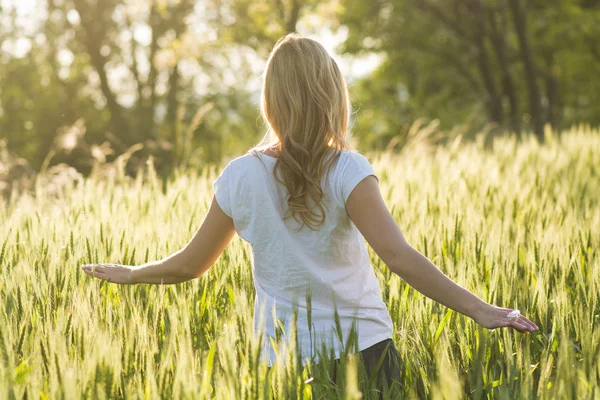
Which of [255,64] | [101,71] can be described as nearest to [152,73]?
[255,64]

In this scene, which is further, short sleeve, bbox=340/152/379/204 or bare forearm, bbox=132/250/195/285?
bare forearm, bbox=132/250/195/285

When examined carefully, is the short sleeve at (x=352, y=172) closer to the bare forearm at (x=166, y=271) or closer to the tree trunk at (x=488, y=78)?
the bare forearm at (x=166, y=271)

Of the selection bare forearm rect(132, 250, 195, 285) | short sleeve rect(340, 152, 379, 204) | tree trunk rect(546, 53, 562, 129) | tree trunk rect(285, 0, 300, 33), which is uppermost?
tree trunk rect(285, 0, 300, 33)

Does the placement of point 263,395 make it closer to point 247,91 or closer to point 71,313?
point 71,313

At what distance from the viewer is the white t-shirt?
1.84m

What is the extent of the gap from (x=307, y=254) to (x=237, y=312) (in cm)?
30

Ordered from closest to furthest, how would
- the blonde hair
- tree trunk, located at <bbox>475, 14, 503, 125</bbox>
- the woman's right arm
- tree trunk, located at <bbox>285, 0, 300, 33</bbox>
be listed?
the woman's right arm < the blonde hair < tree trunk, located at <bbox>475, 14, 503, 125</bbox> < tree trunk, located at <bbox>285, 0, 300, 33</bbox>

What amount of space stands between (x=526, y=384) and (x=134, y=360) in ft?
3.03

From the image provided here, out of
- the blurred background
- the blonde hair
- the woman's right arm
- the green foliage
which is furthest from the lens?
the blurred background

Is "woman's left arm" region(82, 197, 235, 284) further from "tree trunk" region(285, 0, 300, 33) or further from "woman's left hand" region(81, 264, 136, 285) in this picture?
"tree trunk" region(285, 0, 300, 33)

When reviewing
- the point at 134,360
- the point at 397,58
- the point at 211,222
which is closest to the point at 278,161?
the point at 211,222

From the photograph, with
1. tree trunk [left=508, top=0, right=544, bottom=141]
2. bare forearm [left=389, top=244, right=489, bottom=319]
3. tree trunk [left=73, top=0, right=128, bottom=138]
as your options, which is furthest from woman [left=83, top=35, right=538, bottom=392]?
tree trunk [left=73, top=0, right=128, bottom=138]

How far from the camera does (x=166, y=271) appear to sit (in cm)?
206

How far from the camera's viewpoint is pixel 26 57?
2339 centimetres
